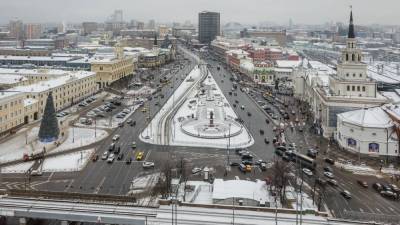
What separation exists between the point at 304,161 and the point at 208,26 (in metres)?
129

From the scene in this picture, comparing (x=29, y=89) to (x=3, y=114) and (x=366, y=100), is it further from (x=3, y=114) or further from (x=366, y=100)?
(x=366, y=100)

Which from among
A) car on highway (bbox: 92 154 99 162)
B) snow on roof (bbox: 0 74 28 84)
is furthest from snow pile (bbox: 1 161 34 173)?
snow on roof (bbox: 0 74 28 84)

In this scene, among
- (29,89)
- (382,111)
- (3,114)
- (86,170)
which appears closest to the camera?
(86,170)

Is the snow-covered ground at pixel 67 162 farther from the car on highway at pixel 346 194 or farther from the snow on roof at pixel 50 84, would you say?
the car on highway at pixel 346 194

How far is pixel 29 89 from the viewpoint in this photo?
3838 cm

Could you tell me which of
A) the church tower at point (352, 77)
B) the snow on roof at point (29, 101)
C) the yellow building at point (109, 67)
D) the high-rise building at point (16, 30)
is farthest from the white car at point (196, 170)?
the high-rise building at point (16, 30)

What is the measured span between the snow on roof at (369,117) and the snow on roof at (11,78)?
32464 mm

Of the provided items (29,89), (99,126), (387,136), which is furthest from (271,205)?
(29,89)

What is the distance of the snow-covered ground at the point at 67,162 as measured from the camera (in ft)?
78.4

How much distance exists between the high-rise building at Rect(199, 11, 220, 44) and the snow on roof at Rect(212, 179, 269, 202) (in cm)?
13145

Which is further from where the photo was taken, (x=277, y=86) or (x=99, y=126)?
(x=277, y=86)

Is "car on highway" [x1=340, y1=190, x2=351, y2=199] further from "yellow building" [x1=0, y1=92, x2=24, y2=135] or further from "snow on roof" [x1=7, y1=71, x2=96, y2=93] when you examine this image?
"snow on roof" [x1=7, y1=71, x2=96, y2=93]

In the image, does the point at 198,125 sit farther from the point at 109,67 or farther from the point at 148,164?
the point at 109,67

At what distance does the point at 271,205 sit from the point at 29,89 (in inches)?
1093
